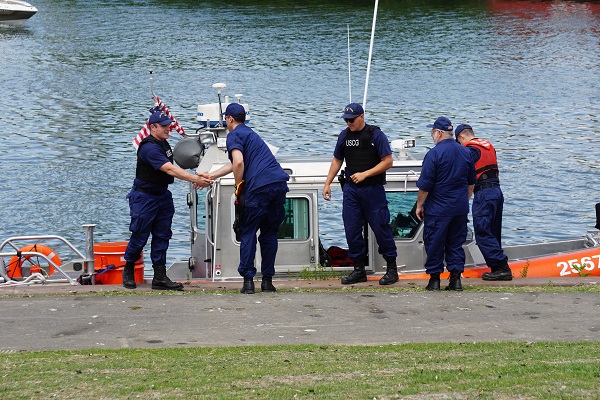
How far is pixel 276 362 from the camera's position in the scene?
23.4ft

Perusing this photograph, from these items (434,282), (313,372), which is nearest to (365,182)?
(434,282)

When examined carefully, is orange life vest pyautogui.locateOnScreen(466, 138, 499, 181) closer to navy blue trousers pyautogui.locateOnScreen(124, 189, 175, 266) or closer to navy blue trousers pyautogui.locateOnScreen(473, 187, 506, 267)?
navy blue trousers pyautogui.locateOnScreen(473, 187, 506, 267)

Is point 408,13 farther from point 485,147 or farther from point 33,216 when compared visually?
point 485,147

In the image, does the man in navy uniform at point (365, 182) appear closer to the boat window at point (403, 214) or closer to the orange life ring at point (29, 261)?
the boat window at point (403, 214)

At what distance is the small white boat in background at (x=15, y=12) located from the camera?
54906mm

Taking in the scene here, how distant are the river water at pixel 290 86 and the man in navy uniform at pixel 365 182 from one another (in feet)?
30.9

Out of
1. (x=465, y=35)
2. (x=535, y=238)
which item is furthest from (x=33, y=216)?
(x=465, y=35)

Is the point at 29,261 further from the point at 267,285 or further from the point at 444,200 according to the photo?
the point at 444,200

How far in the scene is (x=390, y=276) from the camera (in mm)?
10320

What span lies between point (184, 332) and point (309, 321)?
114cm

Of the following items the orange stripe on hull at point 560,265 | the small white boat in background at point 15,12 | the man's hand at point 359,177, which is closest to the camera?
the man's hand at point 359,177

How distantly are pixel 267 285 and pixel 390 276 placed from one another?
4.26 ft

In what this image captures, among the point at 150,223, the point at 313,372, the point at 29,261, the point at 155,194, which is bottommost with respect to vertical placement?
the point at 313,372

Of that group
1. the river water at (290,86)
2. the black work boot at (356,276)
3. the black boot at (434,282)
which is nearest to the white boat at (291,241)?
the black work boot at (356,276)
